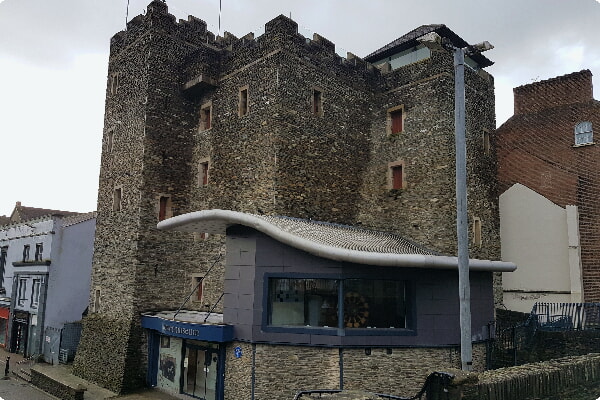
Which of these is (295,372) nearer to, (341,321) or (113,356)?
(341,321)

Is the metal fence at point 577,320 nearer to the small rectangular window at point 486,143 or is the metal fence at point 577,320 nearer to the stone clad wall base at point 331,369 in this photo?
the stone clad wall base at point 331,369

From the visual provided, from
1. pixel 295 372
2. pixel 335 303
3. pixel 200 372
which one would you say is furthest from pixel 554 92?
pixel 200 372

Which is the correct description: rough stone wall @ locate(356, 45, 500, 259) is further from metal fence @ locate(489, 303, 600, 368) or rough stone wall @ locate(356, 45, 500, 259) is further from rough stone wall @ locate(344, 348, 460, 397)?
rough stone wall @ locate(344, 348, 460, 397)

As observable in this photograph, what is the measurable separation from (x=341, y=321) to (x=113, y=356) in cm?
1193

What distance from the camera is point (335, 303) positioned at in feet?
50.5

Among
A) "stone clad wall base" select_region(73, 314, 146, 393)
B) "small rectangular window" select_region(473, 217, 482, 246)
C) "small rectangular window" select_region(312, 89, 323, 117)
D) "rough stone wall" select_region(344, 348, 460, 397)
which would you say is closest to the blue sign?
"rough stone wall" select_region(344, 348, 460, 397)

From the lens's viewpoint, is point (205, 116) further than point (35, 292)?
No

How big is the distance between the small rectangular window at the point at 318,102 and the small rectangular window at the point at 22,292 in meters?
22.8

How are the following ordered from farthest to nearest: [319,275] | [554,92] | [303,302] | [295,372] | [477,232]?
1. [554,92]
2. [477,232]
3. [303,302]
4. [319,275]
5. [295,372]

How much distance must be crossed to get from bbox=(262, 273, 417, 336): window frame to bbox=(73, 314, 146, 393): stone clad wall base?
8.47m

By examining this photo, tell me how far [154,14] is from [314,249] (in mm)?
16332

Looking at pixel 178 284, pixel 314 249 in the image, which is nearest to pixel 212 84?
pixel 178 284

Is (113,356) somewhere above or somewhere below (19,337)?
above

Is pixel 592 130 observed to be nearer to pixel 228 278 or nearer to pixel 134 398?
pixel 228 278
